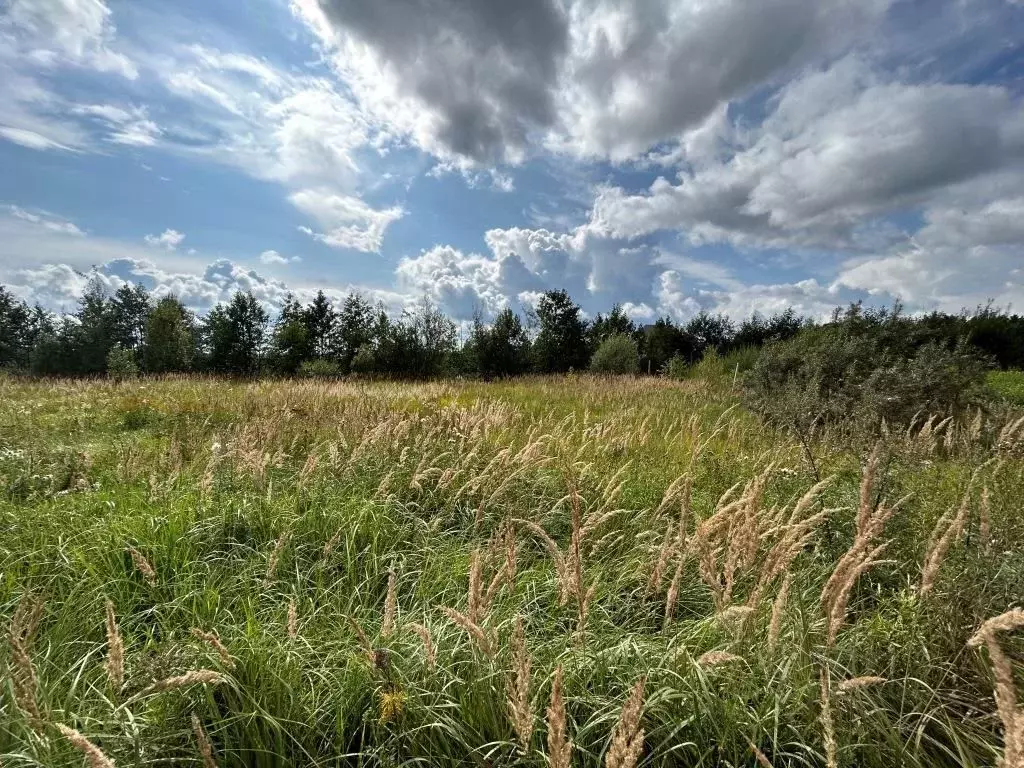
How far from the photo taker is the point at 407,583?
107 inches

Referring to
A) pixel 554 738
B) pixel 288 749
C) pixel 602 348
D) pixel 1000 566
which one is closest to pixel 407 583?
pixel 288 749

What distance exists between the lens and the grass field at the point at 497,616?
148cm

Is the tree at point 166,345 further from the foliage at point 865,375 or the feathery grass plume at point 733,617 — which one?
the feathery grass plume at point 733,617

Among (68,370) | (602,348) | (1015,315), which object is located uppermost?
(1015,315)

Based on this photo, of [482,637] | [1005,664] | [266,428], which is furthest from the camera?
[266,428]

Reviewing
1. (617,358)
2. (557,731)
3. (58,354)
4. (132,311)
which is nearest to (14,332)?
(132,311)

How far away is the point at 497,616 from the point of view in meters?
2.22

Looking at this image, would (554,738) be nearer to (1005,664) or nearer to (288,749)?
(1005,664)

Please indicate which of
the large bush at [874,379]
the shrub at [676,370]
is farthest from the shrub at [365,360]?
the large bush at [874,379]

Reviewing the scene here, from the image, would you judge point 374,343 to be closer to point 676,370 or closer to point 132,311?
point 676,370

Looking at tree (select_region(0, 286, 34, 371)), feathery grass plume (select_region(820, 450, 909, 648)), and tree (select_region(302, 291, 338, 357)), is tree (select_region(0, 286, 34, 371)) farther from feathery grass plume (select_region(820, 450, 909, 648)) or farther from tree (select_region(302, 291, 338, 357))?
feathery grass plume (select_region(820, 450, 909, 648))

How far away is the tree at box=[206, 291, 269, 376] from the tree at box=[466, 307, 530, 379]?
21297 mm

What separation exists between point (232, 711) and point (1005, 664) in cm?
221

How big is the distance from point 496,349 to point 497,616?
29757 millimetres
